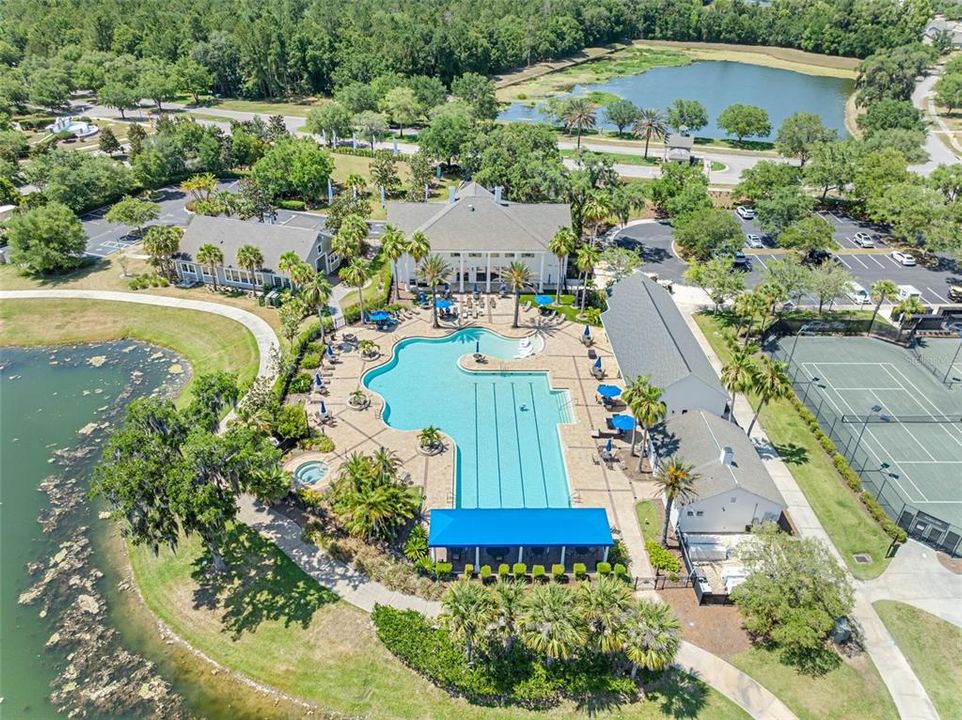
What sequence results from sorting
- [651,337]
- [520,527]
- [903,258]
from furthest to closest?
[903,258]
[651,337]
[520,527]

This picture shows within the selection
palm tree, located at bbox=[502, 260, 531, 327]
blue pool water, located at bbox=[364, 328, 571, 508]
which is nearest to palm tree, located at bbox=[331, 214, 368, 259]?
blue pool water, located at bbox=[364, 328, 571, 508]

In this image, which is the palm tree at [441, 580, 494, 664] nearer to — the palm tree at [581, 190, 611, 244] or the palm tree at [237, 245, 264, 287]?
the palm tree at [237, 245, 264, 287]

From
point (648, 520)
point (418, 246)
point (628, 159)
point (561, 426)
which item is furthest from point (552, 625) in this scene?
point (628, 159)

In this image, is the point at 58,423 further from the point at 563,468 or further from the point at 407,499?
the point at 563,468

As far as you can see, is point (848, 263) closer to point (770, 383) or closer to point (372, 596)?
point (770, 383)

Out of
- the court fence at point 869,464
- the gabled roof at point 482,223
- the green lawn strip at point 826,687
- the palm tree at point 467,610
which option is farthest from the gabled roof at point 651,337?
the palm tree at point 467,610

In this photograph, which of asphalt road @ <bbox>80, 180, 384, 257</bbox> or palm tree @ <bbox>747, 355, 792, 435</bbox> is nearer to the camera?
palm tree @ <bbox>747, 355, 792, 435</bbox>
